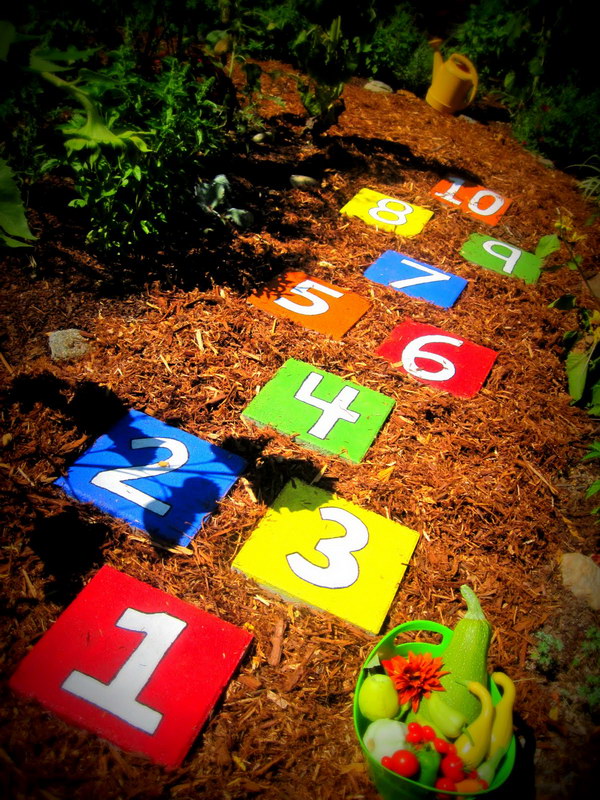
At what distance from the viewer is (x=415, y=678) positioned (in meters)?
1.74

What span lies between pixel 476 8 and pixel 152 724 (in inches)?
409

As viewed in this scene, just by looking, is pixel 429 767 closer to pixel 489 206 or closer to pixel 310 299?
pixel 310 299

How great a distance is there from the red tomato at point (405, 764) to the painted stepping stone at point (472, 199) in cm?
465

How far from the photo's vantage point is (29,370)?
292cm

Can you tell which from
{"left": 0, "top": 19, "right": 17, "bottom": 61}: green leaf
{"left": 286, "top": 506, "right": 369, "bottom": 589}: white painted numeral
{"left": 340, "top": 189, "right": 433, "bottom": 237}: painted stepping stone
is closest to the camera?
{"left": 0, "top": 19, "right": 17, "bottom": 61}: green leaf

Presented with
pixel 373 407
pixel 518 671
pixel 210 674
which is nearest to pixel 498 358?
pixel 373 407

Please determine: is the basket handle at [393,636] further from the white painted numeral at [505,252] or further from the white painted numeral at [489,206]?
the white painted numeral at [489,206]

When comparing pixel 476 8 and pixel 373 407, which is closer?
pixel 373 407

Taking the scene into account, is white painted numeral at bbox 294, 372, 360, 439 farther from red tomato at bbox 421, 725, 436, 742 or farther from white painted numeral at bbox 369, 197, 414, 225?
white painted numeral at bbox 369, 197, 414, 225

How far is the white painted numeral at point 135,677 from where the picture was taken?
1834mm

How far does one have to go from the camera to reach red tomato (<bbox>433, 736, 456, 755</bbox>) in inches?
61.6

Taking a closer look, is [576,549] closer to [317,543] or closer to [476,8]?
[317,543]

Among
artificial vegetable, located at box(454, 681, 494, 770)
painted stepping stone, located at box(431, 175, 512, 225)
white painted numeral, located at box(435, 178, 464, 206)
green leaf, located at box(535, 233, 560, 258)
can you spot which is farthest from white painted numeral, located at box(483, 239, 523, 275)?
artificial vegetable, located at box(454, 681, 494, 770)

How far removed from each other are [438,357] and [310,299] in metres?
1.01
